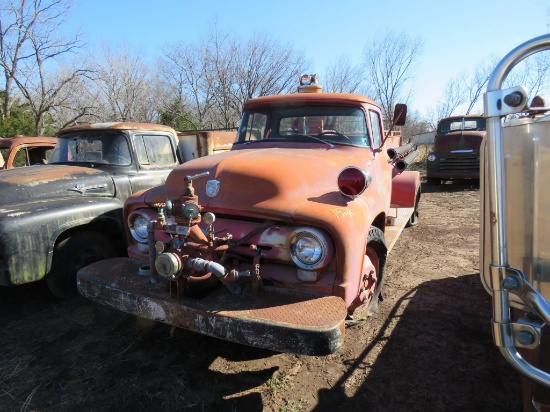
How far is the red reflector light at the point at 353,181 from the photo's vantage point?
264 centimetres

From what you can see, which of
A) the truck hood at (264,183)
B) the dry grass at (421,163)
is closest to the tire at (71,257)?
the truck hood at (264,183)

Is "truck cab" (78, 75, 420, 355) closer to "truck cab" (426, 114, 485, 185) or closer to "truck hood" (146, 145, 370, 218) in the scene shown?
"truck hood" (146, 145, 370, 218)

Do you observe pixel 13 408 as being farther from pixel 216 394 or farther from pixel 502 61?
pixel 502 61

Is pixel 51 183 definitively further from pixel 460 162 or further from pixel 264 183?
pixel 460 162

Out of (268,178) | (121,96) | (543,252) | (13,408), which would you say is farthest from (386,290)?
(121,96)

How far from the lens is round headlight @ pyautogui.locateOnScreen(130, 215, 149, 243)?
10.1ft

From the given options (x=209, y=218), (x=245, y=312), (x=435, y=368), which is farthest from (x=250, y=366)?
(x=435, y=368)

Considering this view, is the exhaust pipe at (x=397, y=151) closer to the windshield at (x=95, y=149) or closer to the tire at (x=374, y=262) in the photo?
the tire at (x=374, y=262)

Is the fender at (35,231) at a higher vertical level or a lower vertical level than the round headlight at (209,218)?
lower

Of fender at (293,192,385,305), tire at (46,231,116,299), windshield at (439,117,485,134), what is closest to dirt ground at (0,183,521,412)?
tire at (46,231,116,299)

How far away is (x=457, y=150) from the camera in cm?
1091

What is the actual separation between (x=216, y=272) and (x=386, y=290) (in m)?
2.53

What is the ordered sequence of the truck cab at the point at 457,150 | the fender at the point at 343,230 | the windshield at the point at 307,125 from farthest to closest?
the truck cab at the point at 457,150 < the windshield at the point at 307,125 < the fender at the point at 343,230

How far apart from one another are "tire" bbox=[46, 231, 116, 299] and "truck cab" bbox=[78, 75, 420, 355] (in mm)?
1174
